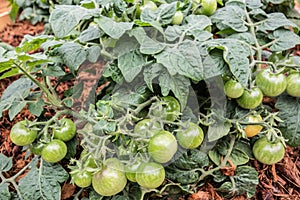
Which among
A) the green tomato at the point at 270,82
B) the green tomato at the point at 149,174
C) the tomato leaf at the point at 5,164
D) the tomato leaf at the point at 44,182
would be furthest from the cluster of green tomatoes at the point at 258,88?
the tomato leaf at the point at 5,164

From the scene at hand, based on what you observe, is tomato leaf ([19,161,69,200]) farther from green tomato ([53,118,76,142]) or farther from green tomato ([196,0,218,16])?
green tomato ([196,0,218,16])

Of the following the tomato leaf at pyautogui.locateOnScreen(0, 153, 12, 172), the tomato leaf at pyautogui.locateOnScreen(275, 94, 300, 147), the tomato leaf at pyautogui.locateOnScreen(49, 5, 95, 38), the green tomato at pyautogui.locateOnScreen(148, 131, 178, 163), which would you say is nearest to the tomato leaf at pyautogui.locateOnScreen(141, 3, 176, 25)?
the tomato leaf at pyautogui.locateOnScreen(49, 5, 95, 38)

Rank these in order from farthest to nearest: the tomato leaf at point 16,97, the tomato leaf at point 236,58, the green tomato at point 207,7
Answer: the green tomato at point 207,7 < the tomato leaf at point 16,97 < the tomato leaf at point 236,58

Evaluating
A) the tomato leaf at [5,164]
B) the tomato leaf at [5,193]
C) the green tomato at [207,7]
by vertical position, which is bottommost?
the tomato leaf at [5,193]

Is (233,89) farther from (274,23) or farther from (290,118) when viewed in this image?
(274,23)

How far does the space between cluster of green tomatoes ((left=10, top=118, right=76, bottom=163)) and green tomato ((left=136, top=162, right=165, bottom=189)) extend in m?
0.26

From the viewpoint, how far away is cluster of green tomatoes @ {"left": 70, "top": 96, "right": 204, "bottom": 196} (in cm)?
100

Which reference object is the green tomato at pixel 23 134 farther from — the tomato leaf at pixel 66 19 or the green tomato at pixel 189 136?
the green tomato at pixel 189 136

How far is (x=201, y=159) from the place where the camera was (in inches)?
45.6

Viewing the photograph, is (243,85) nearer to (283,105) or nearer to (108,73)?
(283,105)

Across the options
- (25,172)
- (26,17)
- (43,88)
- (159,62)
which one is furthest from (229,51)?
(26,17)

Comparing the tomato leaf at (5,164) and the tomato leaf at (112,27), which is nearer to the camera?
the tomato leaf at (112,27)

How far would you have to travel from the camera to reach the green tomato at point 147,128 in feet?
3.37

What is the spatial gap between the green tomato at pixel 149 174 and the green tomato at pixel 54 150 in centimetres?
25
